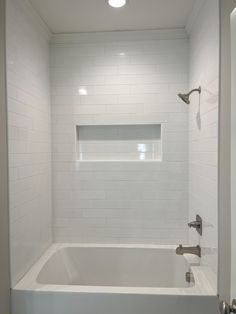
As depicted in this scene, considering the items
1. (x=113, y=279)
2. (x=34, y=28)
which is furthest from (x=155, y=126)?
(x=113, y=279)

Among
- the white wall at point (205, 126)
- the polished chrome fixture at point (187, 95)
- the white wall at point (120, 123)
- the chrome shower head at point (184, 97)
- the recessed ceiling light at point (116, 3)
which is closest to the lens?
the white wall at point (205, 126)

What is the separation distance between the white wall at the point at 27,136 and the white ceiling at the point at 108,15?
0.15 meters

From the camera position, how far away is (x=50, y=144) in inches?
93.3

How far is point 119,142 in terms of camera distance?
2416mm

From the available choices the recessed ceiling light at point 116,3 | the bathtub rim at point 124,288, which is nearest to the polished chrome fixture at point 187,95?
the recessed ceiling light at point 116,3

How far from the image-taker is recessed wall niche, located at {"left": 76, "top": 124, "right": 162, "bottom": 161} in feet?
7.84

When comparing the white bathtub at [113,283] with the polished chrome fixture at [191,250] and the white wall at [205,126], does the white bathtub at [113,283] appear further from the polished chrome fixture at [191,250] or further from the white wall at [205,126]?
the white wall at [205,126]

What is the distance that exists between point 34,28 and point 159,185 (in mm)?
1708

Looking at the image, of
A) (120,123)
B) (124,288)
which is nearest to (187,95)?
(120,123)

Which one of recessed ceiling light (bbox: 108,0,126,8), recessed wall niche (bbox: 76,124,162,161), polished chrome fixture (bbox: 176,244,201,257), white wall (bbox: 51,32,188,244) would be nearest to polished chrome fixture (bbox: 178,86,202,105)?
white wall (bbox: 51,32,188,244)

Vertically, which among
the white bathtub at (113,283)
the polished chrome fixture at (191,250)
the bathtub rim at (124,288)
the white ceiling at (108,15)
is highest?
the white ceiling at (108,15)

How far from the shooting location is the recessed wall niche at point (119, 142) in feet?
7.84

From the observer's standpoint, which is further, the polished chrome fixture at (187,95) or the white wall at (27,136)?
the polished chrome fixture at (187,95)

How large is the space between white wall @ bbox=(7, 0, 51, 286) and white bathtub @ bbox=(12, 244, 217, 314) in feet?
0.55
